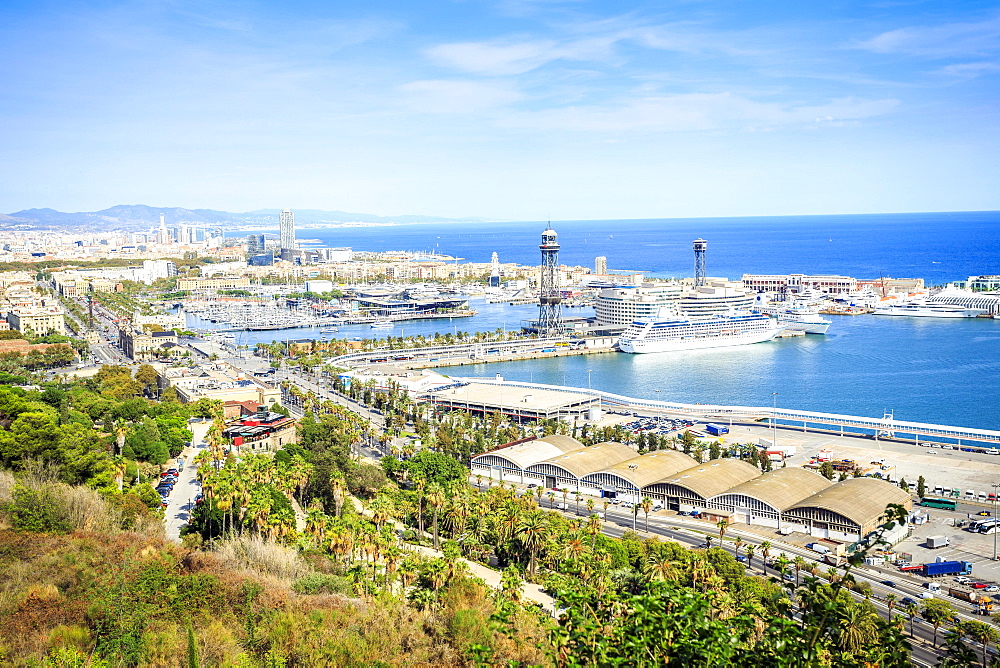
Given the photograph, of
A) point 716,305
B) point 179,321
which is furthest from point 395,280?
point 716,305

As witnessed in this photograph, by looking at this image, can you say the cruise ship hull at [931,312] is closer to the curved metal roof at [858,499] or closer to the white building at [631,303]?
the white building at [631,303]

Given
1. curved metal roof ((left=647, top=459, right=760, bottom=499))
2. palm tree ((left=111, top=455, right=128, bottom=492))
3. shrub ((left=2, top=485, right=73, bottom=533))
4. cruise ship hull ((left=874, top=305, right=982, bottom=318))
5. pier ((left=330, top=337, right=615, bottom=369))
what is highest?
shrub ((left=2, top=485, right=73, bottom=533))

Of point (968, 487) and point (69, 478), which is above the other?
point (69, 478)

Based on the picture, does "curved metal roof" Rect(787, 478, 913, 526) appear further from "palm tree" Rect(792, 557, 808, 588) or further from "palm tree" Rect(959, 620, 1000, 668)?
"palm tree" Rect(959, 620, 1000, 668)

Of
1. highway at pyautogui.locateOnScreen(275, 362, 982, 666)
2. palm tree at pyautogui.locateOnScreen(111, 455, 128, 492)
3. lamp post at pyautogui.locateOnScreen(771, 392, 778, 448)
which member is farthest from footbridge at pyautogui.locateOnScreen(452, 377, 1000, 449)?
palm tree at pyautogui.locateOnScreen(111, 455, 128, 492)

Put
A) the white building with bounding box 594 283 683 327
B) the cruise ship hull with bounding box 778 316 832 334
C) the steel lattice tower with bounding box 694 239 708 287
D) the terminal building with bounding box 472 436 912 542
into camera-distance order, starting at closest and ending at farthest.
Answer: the terminal building with bounding box 472 436 912 542, the white building with bounding box 594 283 683 327, the cruise ship hull with bounding box 778 316 832 334, the steel lattice tower with bounding box 694 239 708 287

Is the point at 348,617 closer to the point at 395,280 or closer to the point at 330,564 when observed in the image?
the point at 330,564

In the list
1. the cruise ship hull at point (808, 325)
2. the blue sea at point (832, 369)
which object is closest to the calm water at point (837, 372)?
the blue sea at point (832, 369)
